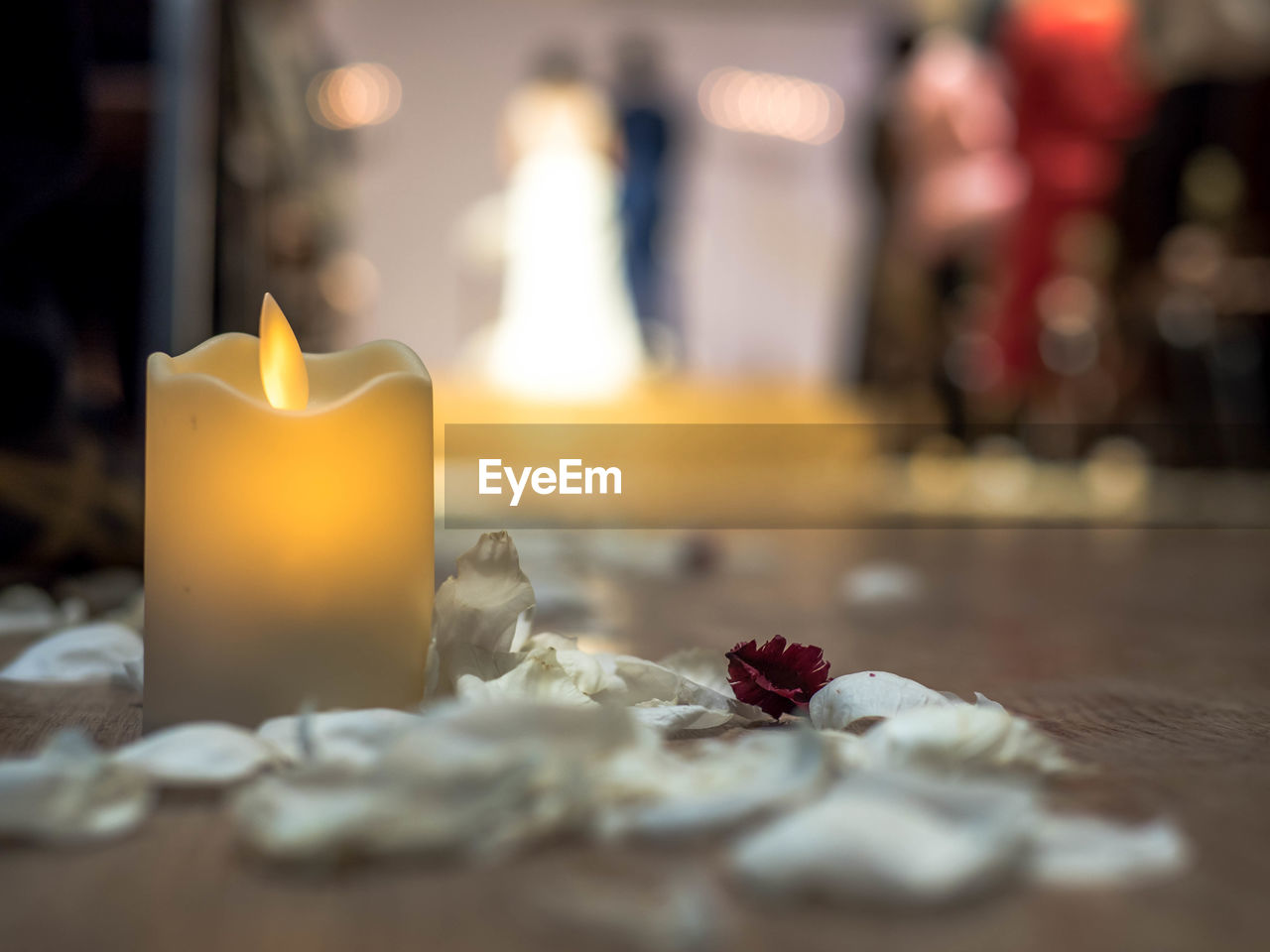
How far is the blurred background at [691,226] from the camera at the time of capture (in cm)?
172

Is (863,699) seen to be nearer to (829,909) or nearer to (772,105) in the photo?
(829,909)

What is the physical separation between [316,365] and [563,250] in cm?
402

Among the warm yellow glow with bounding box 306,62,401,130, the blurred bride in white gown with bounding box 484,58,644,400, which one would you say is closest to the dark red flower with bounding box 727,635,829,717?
the blurred bride in white gown with bounding box 484,58,644,400

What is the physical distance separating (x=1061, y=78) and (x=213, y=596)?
295 centimetres

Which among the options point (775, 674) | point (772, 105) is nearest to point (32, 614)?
point (775, 674)

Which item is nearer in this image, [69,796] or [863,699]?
[69,796]

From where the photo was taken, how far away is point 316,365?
0.42 m

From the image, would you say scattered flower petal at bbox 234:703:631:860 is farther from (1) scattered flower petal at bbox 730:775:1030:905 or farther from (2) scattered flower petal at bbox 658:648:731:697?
(2) scattered flower petal at bbox 658:648:731:697

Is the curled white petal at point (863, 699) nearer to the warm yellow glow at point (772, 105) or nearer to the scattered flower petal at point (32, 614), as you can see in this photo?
the scattered flower petal at point (32, 614)

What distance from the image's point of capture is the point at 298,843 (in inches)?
9.6

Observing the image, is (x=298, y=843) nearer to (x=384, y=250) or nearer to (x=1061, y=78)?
(x=1061, y=78)

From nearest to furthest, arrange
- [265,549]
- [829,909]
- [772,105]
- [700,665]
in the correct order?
[829,909] → [265,549] → [700,665] → [772,105]

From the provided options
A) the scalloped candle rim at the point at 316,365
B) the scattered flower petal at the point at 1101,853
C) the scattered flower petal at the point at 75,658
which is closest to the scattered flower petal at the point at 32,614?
the scattered flower petal at the point at 75,658

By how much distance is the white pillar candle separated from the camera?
347mm
